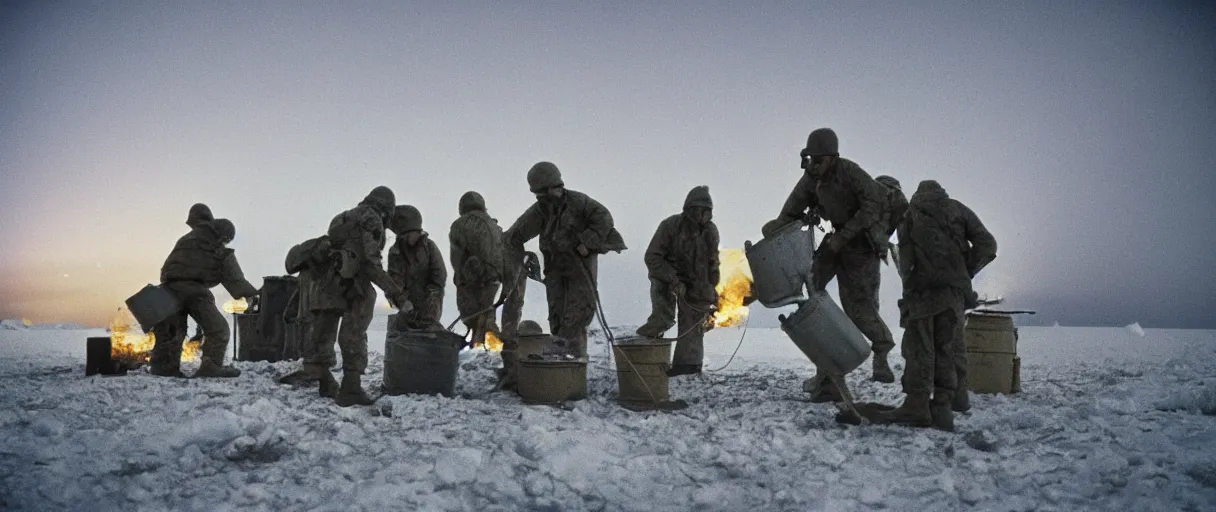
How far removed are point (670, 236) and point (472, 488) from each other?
5.67m

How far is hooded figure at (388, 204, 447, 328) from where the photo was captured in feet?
25.3

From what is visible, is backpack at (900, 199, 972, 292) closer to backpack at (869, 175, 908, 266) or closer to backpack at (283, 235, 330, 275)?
backpack at (869, 175, 908, 266)

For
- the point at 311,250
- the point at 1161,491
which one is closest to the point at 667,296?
the point at 311,250

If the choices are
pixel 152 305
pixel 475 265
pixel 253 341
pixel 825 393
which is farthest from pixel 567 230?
pixel 253 341

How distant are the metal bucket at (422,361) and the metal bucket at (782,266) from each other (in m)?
2.87

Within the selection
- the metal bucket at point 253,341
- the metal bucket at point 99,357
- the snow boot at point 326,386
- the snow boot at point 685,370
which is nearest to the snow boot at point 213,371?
the metal bucket at point 99,357

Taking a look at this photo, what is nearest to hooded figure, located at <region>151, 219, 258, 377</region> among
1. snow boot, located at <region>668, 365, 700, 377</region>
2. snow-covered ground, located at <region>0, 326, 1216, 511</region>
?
snow-covered ground, located at <region>0, 326, 1216, 511</region>

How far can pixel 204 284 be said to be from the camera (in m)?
9.09

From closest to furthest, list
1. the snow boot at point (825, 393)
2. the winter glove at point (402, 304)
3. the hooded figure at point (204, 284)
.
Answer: the winter glove at point (402, 304) < the snow boot at point (825, 393) < the hooded figure at point (204, 284)

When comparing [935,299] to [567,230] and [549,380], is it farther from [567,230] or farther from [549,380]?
[567,230]

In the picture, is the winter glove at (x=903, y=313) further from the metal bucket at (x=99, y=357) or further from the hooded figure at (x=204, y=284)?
the metal bucket at (x=99, y=357)

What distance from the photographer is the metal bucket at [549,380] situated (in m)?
6.54

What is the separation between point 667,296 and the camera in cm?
930

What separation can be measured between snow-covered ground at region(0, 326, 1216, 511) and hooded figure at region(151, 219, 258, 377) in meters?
2.31
